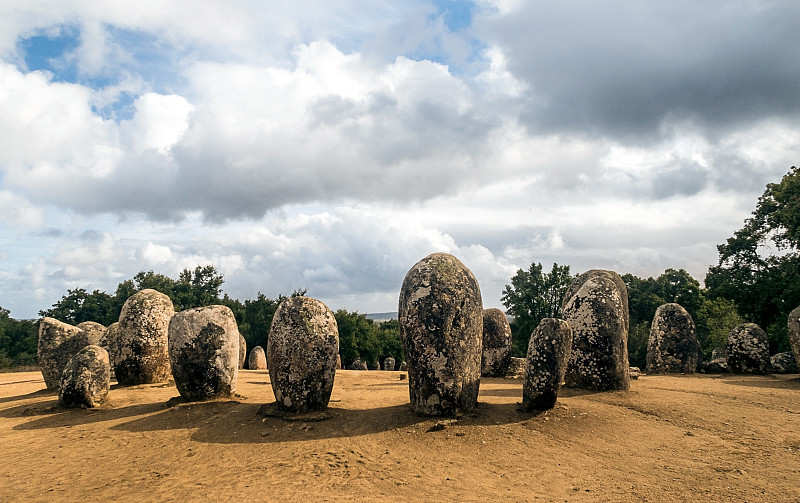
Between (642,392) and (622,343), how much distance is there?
58.0 inches

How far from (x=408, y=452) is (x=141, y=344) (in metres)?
11.4

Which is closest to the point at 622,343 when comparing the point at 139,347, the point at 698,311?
the point at 139,347

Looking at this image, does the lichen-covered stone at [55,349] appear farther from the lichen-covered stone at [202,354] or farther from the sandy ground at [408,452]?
the lichen-covered stone at [202,354]

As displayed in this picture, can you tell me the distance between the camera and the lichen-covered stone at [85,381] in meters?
12.6

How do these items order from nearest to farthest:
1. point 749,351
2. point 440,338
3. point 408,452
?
1. point 408,452
2. point 440,338
3. point 749,351

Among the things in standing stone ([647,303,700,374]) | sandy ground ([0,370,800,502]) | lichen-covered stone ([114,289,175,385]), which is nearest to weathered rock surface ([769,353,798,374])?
standing stone ([647,303,700,374])

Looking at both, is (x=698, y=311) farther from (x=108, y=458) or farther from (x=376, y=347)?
(x=108, y=458)

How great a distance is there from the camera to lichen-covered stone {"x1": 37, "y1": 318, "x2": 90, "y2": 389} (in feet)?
52.2

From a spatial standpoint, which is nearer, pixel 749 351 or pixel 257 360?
pixel 749 351

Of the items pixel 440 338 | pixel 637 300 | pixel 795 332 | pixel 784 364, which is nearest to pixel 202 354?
pixel 440 338

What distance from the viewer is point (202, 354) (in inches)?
497

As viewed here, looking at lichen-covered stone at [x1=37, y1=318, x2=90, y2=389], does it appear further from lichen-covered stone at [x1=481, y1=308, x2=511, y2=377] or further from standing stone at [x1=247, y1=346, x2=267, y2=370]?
standing stone at [x1=247, y1=346, x2=267, y2=370]

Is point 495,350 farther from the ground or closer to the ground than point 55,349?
closer to the ground

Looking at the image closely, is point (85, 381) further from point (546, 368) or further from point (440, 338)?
point (546, 368)
